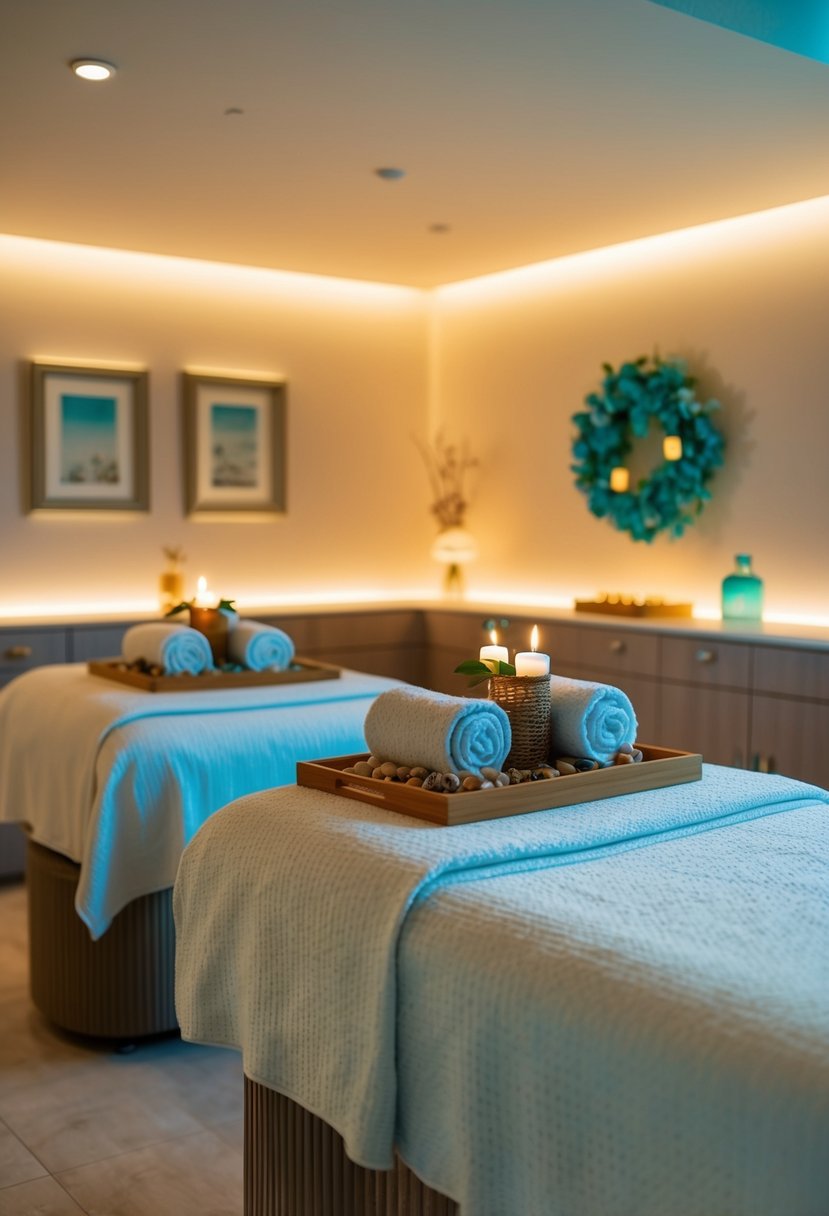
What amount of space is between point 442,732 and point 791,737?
82.3 inches

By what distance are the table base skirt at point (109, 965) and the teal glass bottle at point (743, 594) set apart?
2.26 meters

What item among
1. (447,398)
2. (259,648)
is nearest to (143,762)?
(259,648)

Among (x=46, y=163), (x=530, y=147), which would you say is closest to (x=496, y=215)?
(x=530, y=147)

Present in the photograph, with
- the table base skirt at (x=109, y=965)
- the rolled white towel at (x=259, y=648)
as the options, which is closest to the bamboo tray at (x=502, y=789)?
the table base skirt at (x=109, y=965)

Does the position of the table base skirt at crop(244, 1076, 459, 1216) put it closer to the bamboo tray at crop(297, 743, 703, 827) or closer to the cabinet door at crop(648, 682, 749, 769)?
the bamboo tray at crop(297, 743, 703, 827)

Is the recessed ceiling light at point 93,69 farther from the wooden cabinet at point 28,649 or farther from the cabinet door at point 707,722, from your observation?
the cabinet door at point 707,722

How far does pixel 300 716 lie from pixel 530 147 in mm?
1731

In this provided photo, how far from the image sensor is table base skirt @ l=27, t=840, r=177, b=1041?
264 centimetres

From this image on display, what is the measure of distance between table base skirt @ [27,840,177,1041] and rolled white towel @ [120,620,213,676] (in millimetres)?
537

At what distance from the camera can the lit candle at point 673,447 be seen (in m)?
4.23

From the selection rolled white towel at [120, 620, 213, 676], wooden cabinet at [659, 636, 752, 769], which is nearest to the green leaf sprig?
rolled white towel at [120, 620, 213, 676]

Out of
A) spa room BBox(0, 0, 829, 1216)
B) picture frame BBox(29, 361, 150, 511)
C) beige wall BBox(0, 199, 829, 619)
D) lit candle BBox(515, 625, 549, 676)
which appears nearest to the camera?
spa room BBox(0, 0, 829, 1216)

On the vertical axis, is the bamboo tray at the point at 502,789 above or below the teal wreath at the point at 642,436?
below

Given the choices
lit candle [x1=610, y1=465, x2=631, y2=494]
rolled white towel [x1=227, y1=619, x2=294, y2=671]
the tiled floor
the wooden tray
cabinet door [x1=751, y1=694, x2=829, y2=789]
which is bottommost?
the tiled floor
